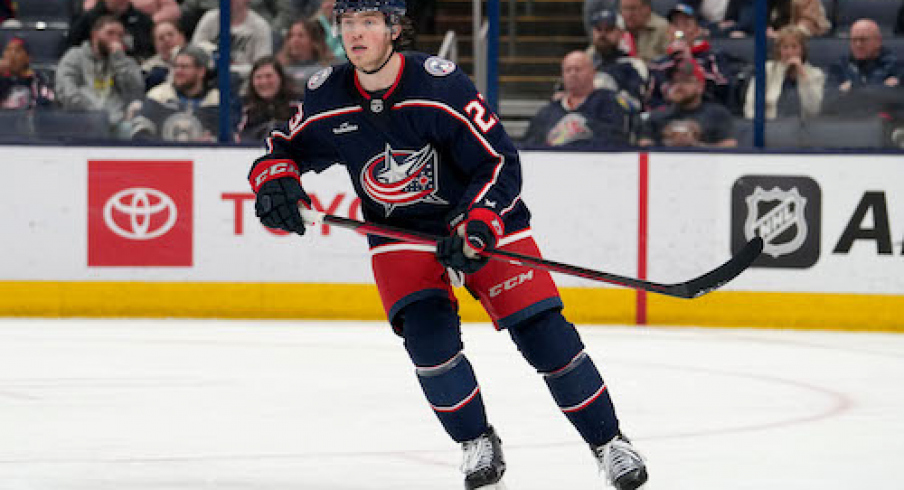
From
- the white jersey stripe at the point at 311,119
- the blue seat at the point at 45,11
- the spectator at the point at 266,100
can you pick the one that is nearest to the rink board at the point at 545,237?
the spectator at the point at 266,100

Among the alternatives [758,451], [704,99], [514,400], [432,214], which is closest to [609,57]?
[704,99]

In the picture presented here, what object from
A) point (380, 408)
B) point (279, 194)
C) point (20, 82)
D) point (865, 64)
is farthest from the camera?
point (20, 82)

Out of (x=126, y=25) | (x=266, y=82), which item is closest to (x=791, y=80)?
(x=266, y=82)

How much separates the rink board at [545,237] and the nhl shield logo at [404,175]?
3.53 meters

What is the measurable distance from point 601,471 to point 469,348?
9.29ft

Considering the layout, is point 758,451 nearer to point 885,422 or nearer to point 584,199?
point 885,422

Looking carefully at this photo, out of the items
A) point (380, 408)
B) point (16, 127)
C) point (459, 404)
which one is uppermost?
point (16, 127)

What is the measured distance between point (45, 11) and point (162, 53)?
2.14ft

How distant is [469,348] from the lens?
20.2 feet

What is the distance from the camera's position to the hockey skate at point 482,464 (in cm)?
335

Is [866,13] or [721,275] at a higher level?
[866,13]

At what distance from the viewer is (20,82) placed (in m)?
7.12

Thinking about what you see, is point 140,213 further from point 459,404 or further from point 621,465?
point 621,465

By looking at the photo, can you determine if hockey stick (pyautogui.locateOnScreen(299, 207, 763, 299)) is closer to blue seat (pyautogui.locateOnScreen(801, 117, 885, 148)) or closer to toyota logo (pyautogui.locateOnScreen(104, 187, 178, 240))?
blue seat (pyautogui.locateOnScreen(801, 117, 885, 148))
